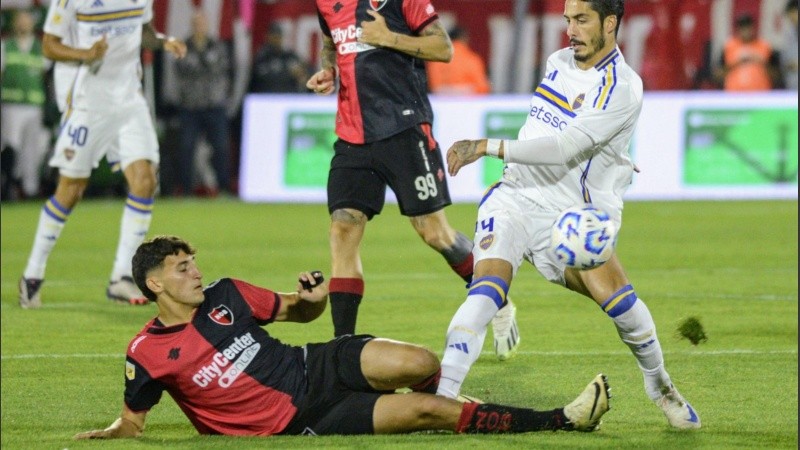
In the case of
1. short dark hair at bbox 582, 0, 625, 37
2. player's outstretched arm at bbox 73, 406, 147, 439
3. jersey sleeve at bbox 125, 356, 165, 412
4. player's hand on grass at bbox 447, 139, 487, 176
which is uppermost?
short dark hair at bbox 582, 0, 625, 37

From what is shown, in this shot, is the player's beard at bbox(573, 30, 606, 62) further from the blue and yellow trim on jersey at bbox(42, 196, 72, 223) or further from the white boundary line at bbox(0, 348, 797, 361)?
the blue and yellow trim on jersey at bbox(42, 196, 72, 223)

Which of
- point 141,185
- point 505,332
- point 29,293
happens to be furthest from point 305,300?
point 29,293

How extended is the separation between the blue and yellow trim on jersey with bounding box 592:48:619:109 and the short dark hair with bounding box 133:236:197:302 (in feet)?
6.29

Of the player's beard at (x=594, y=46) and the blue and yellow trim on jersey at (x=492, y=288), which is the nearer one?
the blue and yellow trim on jersey at (x=492, y=288)

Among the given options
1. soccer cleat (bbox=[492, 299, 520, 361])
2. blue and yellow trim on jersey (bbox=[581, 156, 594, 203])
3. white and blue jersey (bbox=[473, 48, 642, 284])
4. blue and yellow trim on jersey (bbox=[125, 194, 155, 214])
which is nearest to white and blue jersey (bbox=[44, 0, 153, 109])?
blue and yellow trim on jersey (bbox=[125, 194, 155, 214])

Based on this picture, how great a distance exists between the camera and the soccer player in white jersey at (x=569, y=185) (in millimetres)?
6176

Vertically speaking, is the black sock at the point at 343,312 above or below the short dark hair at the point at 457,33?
below

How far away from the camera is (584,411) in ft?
19.8

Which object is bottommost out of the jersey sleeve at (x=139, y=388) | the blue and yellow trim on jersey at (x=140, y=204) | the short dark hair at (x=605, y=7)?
the blue and yellow trim on jersey at (x=140, y=204)

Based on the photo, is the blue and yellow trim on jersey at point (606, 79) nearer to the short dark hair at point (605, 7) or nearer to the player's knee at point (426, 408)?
the short dark hair at point (605, 7)

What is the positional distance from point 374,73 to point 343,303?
129 cm

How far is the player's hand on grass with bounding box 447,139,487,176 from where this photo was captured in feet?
19.7

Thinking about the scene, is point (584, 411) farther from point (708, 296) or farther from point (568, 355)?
point (708, 296)

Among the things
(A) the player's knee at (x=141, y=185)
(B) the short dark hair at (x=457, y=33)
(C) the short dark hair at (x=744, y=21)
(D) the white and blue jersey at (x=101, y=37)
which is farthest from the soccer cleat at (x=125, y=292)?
(C) the short dark hair at (x=744, y=21)
